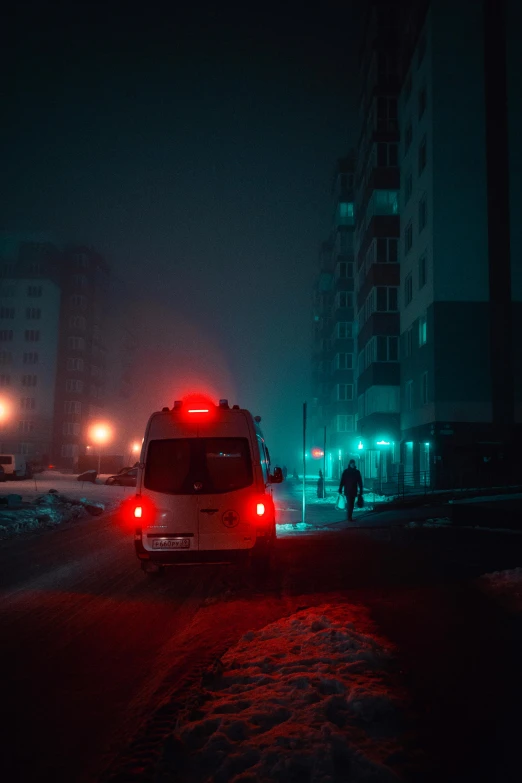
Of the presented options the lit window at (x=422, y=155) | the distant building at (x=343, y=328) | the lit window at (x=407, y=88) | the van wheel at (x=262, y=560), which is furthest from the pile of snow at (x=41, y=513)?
the distant building at (x=343, y=328)

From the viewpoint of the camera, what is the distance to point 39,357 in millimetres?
78875

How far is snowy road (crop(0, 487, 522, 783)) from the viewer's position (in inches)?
149

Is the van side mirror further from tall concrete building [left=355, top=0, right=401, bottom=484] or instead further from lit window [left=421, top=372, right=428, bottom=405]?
tall concrete building [left=355, top=0, right=401, bottom=484]

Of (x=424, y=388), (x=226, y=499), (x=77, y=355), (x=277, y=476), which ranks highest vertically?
(x=77, y=355)

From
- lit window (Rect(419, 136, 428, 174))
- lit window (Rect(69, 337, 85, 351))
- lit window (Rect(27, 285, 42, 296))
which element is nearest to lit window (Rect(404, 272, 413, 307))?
lit window (Rect(419, 136, 428, 174))

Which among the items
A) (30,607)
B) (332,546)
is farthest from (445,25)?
(30,607)

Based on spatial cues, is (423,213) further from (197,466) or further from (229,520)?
(229,520)

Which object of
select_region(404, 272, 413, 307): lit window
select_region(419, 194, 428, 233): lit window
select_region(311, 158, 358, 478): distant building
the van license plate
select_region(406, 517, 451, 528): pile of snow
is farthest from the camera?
select_region(311, 158, 358, 478): distant building

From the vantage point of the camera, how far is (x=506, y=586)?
838 centimetres

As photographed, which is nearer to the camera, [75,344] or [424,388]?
[424,388]

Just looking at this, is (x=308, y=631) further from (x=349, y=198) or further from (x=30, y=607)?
(x=349, y=198)

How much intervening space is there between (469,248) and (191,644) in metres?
29.2

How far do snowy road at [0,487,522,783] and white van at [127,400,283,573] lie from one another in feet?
1.79

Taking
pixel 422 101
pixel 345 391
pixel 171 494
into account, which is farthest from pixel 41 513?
pixel 345 391
